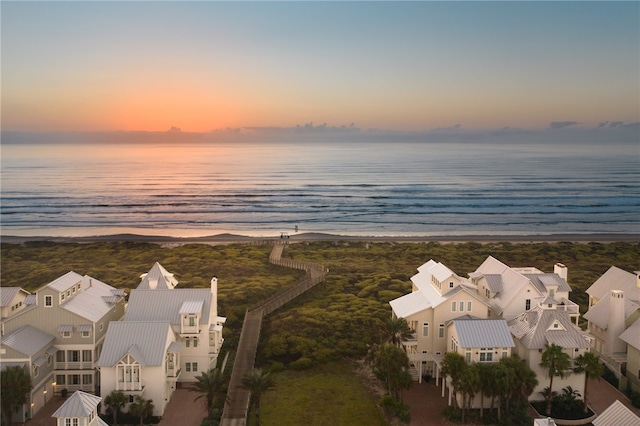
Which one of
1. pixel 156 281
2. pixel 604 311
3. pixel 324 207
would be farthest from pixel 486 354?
pixel 324 207

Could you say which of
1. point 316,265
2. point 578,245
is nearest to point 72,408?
point 316,265

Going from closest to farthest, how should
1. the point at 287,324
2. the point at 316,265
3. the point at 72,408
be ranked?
the point at 72,408 → the point at 287,324 → the point at 316,265

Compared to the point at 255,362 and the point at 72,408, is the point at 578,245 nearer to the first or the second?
the point at 255,362

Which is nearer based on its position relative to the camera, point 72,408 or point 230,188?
point 72,408

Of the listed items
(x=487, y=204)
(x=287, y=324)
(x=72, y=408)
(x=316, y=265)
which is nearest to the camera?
(x=72, y=408)

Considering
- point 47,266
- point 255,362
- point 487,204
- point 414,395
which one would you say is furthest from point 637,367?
point 487,204

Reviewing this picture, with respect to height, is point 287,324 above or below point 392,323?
below

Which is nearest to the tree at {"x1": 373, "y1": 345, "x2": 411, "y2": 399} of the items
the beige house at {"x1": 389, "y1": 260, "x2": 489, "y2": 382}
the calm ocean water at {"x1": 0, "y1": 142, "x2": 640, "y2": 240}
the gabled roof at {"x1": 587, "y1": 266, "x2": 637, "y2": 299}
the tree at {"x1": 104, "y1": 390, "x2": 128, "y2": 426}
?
the beige house at {"x1": 389, "y1": 260, "x2": 489, "y2": 382}
